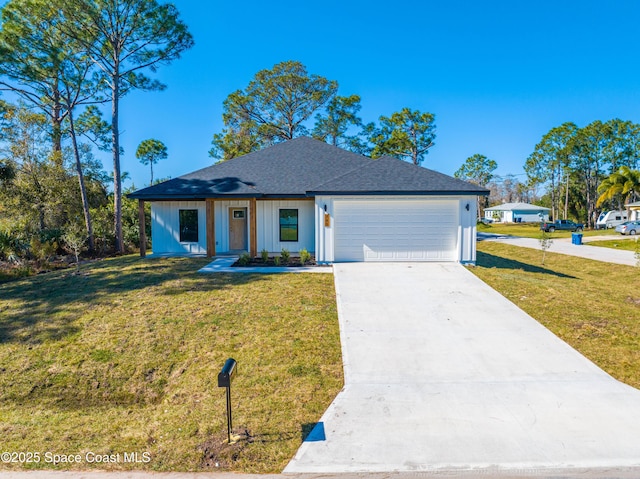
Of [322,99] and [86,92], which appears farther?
[322,99]

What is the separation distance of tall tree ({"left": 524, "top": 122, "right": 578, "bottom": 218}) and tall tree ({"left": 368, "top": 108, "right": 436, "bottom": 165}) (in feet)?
70.0

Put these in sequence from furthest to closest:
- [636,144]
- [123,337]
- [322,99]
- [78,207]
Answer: [636,144] < [322,99] < [78,207] < [123,337]

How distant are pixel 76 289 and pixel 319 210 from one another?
7.14 meters

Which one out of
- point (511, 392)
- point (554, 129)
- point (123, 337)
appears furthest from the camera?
point (554, 129)

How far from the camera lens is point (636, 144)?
1518 inches

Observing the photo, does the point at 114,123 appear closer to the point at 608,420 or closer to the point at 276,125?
the point at 276,125

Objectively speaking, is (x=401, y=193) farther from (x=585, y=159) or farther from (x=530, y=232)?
(x=585, y=159)

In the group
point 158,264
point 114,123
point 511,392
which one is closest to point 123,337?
point 158,264

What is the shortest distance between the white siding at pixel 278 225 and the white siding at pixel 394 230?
82.7 inches

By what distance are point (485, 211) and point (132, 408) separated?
66.3 meters

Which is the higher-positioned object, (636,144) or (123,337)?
(636,144)

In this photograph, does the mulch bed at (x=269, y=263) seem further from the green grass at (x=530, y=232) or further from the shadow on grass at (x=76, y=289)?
the green grass at (x=530, y=232)

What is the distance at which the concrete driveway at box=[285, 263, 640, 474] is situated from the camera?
11.8 ft

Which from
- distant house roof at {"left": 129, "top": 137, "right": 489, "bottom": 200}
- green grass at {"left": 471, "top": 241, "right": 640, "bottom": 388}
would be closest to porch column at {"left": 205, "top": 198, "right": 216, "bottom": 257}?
distant house roof at {"left": 129, "top": 137, "right": 489, "bottom": 200}
